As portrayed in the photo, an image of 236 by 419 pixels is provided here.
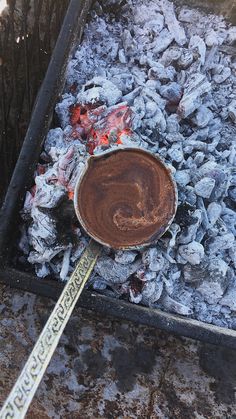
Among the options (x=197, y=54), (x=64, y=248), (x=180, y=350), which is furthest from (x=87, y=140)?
(x=180, y=350)

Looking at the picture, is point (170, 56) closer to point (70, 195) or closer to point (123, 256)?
point (70, 195)

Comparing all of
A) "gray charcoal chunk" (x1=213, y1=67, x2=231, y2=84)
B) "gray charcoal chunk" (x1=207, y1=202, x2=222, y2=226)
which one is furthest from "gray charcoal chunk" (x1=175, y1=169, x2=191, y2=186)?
"gray charcoal chunk" (x1=213, y1=67, x2=231, y2=84)

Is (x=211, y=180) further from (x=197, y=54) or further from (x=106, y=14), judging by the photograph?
(x=106, y=14)

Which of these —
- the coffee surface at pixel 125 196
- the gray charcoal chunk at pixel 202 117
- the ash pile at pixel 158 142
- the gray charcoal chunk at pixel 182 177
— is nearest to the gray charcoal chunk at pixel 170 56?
the ash pile at pixel 158 142

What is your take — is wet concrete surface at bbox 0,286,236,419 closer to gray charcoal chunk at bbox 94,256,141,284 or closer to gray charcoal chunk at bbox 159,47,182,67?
gray charcoal chunk at bbox 94,256,141,284

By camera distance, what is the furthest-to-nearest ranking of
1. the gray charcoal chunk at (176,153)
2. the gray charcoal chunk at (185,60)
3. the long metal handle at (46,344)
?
the gray charcoal chunk at (185,60)
the gray charcoal chunk at (176,153)
the long metal handle at (46,344)

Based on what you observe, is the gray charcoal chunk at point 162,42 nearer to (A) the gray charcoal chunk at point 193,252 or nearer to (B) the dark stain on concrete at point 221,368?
(A) the gray charcoal chunk at point 193,252
